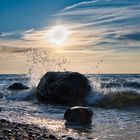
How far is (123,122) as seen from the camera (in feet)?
45.1

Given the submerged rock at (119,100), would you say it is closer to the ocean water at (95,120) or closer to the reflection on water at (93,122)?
the ocean water at (95,120)

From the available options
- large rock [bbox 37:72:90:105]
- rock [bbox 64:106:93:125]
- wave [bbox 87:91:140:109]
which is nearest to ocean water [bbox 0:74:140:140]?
wave [bbox 87:91:140:109]

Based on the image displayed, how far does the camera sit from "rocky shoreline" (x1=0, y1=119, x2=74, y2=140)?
1004cm

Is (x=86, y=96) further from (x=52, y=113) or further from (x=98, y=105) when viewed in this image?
(x=52, y=113)

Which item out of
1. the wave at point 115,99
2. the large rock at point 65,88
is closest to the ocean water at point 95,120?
the wave at point 115,99

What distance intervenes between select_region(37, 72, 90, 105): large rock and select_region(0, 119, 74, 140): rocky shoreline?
26.9 ft

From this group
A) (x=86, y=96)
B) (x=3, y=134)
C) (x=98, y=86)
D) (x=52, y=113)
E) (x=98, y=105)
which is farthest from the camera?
(x=98, y=86)

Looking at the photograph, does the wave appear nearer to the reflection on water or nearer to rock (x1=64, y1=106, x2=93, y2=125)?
the reflection on water

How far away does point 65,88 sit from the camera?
2031 cm

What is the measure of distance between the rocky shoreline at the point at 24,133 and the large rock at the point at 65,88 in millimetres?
8185

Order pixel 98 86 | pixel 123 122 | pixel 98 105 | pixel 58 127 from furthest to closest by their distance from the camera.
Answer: pixel 98 86 < pixel 98 105 < pixel 123 122 < pixel 58 127

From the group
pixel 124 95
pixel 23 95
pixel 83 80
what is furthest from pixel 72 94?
pixel 23 95

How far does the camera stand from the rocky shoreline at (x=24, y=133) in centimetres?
1004

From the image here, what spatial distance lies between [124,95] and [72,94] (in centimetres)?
330
